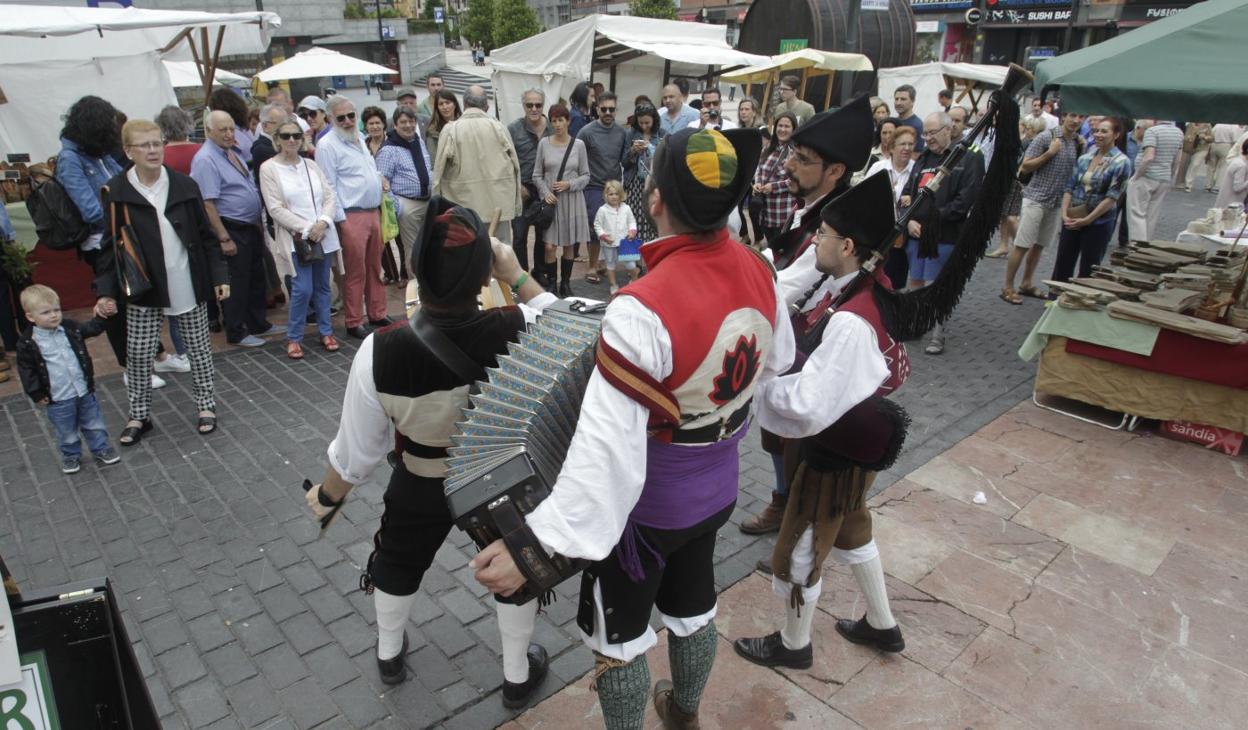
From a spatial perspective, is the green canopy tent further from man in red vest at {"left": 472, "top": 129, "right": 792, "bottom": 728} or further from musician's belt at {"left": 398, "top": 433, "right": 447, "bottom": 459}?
musician's belt at {"left": 398, "top": 433, "right": 447, "bottom": 459}

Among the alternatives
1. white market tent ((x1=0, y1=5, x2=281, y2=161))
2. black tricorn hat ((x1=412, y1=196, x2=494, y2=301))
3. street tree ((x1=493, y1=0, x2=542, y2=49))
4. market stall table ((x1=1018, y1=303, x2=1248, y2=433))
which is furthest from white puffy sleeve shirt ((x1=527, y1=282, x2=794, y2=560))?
street tree ((x1=493, y1=0, x2=542, y2=49))

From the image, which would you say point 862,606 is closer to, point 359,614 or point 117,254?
point 359,614

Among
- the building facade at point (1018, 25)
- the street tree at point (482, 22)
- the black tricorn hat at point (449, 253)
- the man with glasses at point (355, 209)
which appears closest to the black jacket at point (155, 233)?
the man with glasses at point (355, 209)

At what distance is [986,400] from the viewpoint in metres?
5.88

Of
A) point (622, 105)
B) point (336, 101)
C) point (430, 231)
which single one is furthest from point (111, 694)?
point (622, 105)

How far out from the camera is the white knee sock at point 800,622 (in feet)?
9.82

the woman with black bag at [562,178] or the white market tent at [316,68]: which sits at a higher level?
the white market tent at [316,68]

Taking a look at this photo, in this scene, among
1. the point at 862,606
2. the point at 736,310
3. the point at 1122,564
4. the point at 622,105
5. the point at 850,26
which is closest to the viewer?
the point at 736,310

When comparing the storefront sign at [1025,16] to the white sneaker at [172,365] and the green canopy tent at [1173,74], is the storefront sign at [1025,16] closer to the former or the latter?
the green canopy tent at [1173,74]

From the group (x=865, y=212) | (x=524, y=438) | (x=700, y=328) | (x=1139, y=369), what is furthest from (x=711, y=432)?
(x=1139, y=369)

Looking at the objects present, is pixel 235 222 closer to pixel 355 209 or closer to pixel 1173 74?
pixel 355 209

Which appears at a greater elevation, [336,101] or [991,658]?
[336,101]

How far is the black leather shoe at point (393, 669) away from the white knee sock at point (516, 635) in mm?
415

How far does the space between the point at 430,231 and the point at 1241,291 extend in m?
5.87
